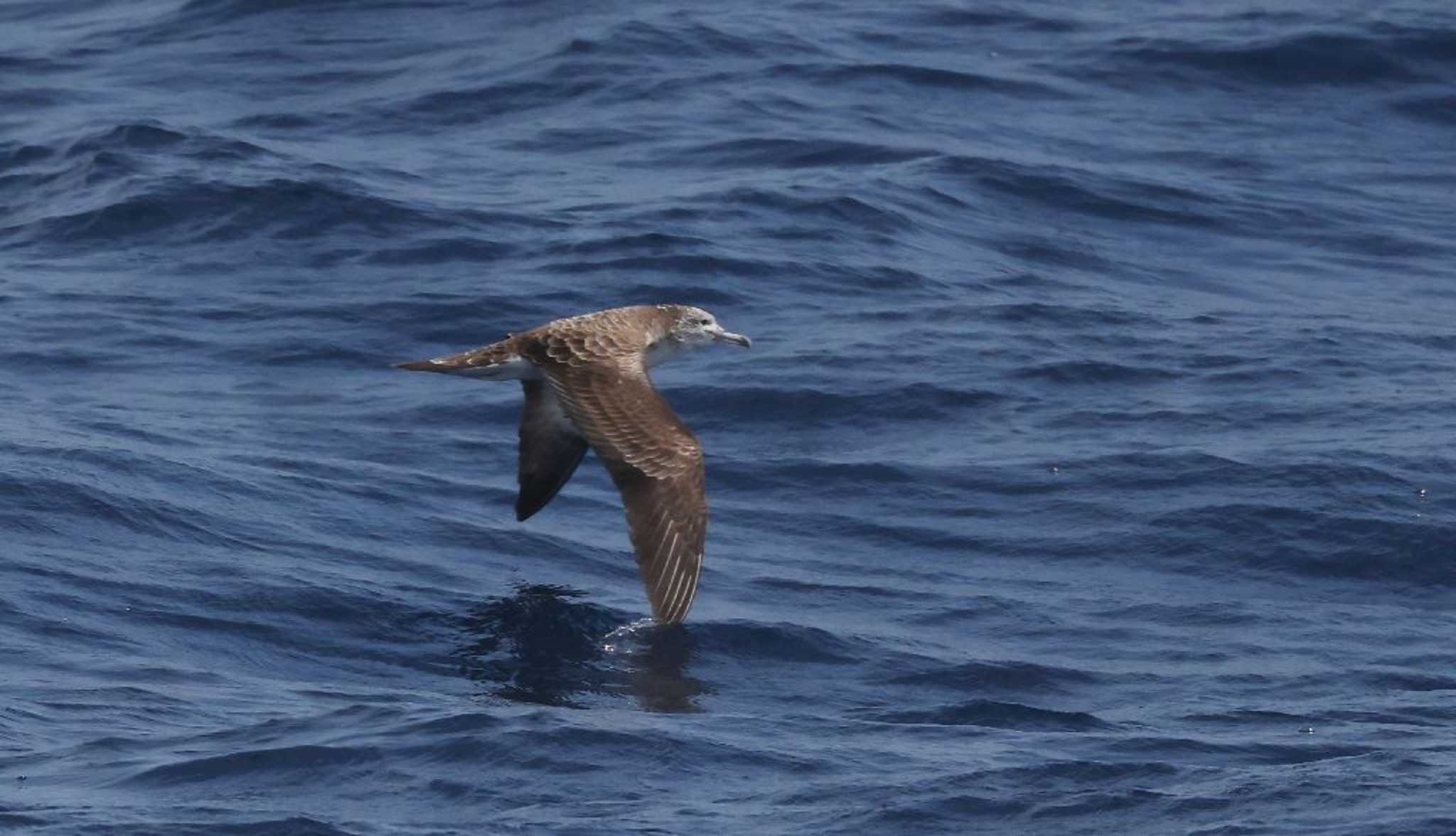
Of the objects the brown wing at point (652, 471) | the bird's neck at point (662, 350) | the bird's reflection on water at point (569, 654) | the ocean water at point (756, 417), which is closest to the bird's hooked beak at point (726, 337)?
the bird's neck at point (662, 350)

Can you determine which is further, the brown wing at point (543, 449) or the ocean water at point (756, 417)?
the brown wing at point (543, 449)

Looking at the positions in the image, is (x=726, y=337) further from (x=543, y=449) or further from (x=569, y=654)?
(x=569, y=654)

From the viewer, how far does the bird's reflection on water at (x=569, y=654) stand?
11125mm

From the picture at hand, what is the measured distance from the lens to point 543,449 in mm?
13141

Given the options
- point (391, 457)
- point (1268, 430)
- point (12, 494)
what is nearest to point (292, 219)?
point (391, 457)

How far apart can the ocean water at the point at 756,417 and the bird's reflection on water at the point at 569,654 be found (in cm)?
4

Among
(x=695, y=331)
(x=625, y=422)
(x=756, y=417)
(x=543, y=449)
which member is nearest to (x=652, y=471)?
(x=625, y=422)

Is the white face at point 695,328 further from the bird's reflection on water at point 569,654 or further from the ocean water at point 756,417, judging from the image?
the bird's reflection on water at point 569,654

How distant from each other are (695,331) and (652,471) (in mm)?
2277

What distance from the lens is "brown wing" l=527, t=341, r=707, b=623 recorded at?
11.1m

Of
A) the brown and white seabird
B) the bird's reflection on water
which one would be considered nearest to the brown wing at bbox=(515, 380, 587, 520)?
the brown and white seabird

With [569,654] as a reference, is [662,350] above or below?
above

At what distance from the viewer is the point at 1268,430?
50.9ft

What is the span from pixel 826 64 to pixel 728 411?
7.95 metres
